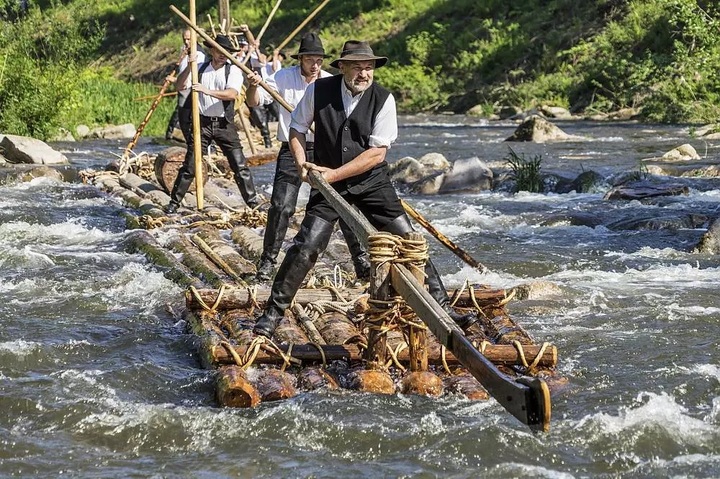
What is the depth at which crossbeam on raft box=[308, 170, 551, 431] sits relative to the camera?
15.6 feet

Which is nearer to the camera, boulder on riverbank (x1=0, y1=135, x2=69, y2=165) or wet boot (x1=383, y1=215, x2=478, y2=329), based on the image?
wet boot (x1=383, y1=215, x2=478, y2=329)

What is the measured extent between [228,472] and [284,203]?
3.96 metres

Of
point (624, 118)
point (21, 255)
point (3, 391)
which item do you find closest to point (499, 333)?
point (3, 391)

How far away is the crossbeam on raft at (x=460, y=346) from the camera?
Result: 4.74 meters

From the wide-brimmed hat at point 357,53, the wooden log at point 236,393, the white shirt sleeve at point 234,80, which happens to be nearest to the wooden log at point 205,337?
the wooden log at point 236,393

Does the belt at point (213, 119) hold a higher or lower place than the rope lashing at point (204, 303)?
higher

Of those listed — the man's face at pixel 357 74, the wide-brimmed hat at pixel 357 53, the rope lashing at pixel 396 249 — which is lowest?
the rope lashing at pixel 396 249

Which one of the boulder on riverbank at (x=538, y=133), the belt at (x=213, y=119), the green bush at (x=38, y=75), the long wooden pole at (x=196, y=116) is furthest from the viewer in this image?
the boulder on riverbank at (x=538, y=133)

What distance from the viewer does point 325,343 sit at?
7.43 m

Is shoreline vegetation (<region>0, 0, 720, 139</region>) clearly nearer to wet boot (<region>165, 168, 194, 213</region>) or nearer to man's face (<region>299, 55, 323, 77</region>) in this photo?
wet boot (<region>165, 168, 194, 213</region>)

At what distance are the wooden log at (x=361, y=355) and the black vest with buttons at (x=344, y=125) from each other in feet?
3.26

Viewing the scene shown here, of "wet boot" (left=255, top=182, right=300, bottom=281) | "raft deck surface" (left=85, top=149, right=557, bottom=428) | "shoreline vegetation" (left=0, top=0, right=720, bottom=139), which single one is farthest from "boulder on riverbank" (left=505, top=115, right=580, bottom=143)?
"wet boot" (left=255, top=182, right=300, bottom=281)

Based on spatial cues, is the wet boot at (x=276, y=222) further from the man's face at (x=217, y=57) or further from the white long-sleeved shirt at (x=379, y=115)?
the man's face at (x=217, y=57)

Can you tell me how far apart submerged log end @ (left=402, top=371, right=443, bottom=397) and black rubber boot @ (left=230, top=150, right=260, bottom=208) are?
6288mm
